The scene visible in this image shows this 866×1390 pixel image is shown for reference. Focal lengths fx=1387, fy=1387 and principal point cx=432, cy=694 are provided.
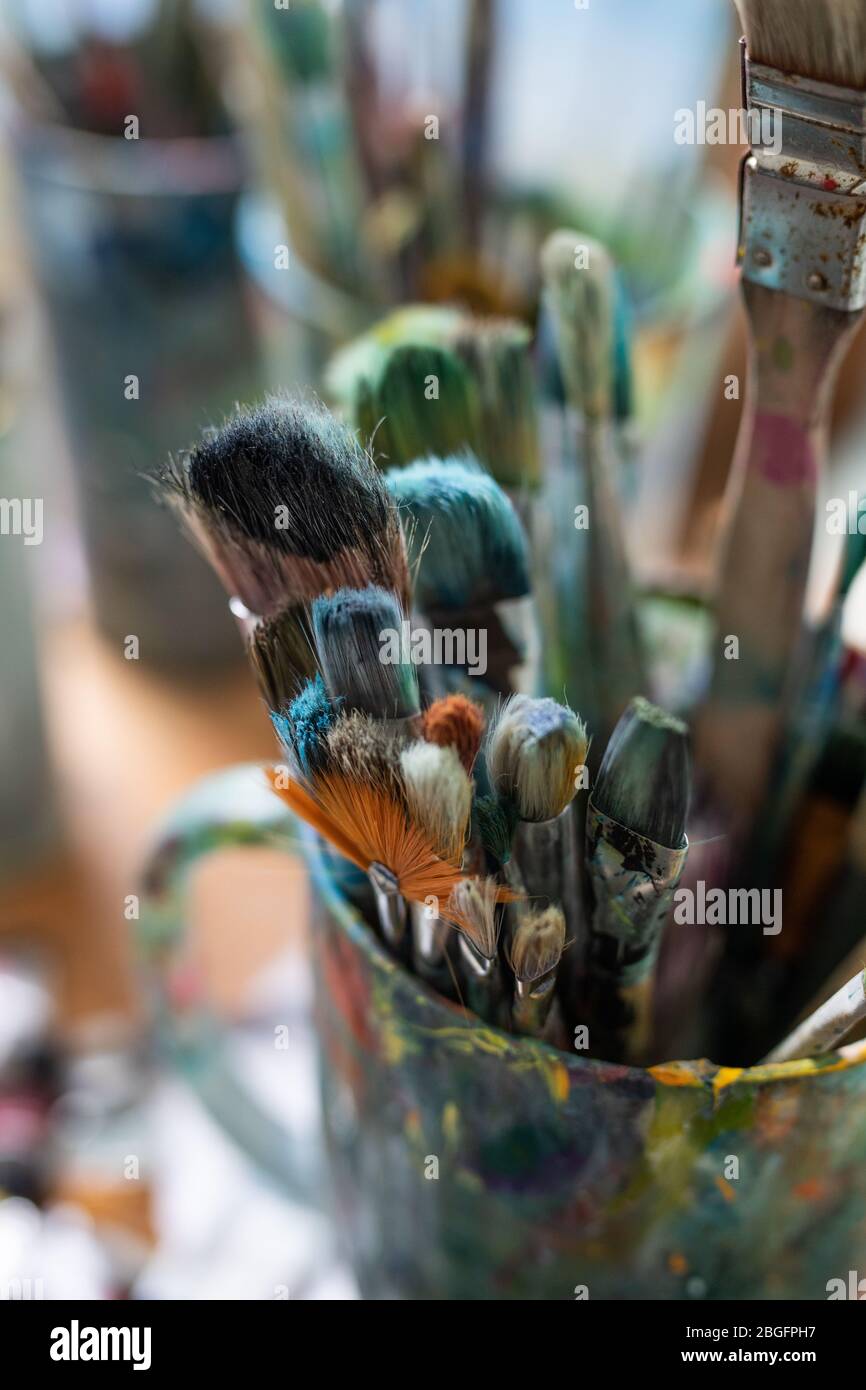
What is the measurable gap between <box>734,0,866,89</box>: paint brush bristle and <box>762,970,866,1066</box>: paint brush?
0.42ft

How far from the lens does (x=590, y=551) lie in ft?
0.89

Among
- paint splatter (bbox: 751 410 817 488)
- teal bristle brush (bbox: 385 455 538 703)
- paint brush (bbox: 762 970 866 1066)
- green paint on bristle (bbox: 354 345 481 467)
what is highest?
green paint on bristle (bbox: 354 345 481 467)

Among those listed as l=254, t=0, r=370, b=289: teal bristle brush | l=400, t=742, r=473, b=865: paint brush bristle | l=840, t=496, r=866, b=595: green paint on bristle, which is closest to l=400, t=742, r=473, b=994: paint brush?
l=400, t=742, r=473, b=865: paint brush bristle

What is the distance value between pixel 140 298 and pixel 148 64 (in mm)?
97

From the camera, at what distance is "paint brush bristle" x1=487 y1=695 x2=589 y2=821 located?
186 mm

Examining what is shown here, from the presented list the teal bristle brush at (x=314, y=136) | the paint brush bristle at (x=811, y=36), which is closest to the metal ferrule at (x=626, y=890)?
the paint brush bristle at (x=811, y=36)

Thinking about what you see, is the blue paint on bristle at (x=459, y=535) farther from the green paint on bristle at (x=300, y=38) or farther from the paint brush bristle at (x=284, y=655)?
the green paint on bristle at (x=300, y=38)

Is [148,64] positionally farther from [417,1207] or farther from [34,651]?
[417,1207]

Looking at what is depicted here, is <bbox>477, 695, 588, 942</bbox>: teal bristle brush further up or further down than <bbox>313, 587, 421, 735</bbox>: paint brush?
further down

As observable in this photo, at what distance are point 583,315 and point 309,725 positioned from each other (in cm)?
10

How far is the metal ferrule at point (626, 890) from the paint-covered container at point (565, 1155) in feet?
0.06

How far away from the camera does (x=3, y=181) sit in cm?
54

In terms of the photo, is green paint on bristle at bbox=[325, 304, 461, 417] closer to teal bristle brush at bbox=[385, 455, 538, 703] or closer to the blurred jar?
teal bristle brush at bbox=[385, 455, 538, 703]
